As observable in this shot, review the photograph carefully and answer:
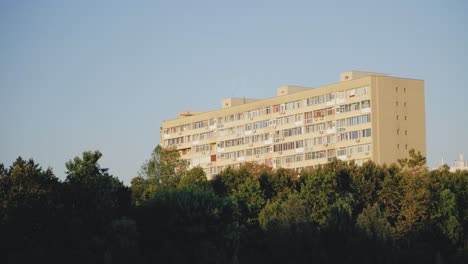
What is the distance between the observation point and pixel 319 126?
119875 mm

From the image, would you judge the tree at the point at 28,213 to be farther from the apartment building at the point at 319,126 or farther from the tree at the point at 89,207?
the apartment building at the point at 319,126

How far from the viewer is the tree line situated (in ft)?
210

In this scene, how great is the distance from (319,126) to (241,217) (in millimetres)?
37807

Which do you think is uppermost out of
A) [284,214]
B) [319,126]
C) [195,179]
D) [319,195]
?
[319,126]

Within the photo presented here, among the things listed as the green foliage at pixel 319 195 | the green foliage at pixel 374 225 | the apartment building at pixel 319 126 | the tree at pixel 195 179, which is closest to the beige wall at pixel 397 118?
the apartment building at pixel 319 126

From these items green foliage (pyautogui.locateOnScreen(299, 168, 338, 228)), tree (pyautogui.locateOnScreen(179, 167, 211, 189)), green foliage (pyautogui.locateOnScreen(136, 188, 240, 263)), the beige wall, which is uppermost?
the beige wall

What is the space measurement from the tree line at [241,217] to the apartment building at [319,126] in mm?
17329

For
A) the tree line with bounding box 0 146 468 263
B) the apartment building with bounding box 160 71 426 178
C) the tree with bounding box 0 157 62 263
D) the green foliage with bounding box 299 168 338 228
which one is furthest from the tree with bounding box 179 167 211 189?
the tree with bounding box 0 157 62 263

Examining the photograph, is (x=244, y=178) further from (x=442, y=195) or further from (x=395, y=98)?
(x=395, y=98)

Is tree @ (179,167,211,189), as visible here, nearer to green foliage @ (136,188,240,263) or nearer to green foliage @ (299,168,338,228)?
green foliage @ (299,168,338,228)

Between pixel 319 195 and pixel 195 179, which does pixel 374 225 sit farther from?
pixel 195 179

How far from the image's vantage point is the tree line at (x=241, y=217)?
210 feet

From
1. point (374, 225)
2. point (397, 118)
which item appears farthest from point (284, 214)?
point (397, 118)

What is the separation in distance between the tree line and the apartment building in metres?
17.3
